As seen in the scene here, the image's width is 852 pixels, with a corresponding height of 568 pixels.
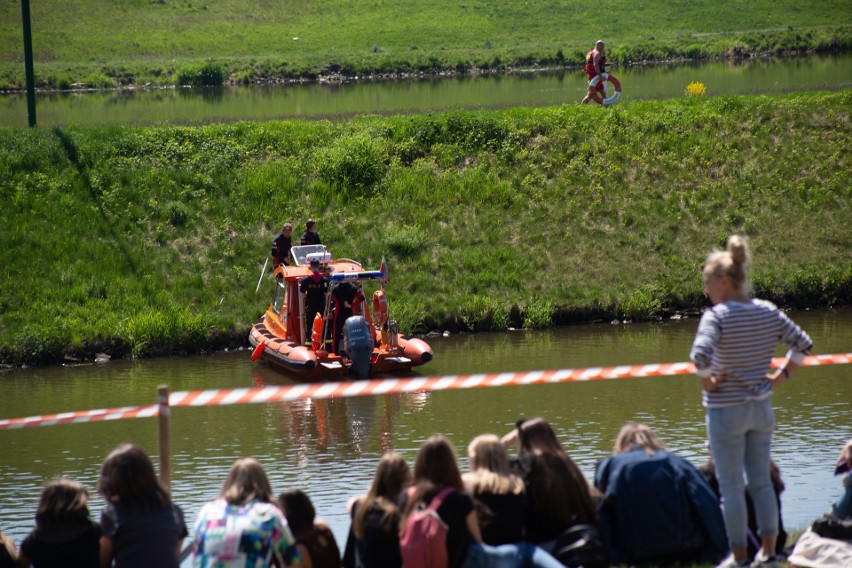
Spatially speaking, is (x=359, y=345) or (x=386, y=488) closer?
(x=386, y=488)

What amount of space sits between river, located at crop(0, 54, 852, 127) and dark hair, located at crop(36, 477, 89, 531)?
22.6 m

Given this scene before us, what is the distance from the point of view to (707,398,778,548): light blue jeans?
7.26 metres

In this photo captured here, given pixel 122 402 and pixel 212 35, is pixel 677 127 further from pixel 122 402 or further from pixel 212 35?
pixel 212 35

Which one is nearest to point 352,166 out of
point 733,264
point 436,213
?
point 436,213

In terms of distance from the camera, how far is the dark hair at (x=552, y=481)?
24.6 feet

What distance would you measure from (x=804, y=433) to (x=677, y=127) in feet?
48.6

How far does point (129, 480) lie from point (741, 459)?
3.66m

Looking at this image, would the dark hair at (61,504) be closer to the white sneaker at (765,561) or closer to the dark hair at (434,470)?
the dark hair at (434,470)

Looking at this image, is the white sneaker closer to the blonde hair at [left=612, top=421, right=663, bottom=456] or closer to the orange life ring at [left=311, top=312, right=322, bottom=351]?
the blonde hair at [left=612, top=421, right=663, bottom=456]

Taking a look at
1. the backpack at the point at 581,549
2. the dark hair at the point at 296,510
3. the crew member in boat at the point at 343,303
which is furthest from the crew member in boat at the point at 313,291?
the backpack at the point at 581,549

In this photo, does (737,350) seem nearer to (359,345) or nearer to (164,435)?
(164,435)

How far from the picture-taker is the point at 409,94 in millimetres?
45031

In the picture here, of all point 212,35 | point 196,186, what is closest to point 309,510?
point 196,186

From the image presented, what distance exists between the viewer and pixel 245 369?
61.2 feet
